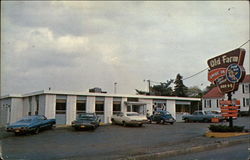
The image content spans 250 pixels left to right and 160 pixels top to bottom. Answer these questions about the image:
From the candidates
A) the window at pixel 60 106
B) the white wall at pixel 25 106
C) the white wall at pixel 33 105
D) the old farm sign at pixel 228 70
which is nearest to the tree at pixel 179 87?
the white wall at pixel 25 106

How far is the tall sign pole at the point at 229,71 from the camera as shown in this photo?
659 inches

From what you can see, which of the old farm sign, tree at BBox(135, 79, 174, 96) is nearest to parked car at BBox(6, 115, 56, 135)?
the old farm sign

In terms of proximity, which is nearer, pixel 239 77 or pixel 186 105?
pixel 239 77

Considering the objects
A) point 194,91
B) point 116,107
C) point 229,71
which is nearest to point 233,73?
point 229,71

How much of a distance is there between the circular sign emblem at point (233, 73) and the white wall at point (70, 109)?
16678 millimetres

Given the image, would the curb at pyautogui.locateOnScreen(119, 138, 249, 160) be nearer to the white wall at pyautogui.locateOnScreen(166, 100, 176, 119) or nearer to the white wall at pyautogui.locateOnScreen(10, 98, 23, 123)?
the white wall at pyautogui.locateOnScreen(166, 100, 176, 119)

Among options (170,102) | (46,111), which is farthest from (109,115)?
(170,102)

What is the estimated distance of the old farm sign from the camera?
16750 mm

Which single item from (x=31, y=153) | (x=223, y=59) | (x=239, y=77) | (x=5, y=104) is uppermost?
(x=223, y=59)

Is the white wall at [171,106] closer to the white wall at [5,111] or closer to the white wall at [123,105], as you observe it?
the white wall at [123,105]

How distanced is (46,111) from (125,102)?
31.9ft

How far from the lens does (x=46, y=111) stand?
82.9 feet

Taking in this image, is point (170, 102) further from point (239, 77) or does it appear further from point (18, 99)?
point (18, 99)

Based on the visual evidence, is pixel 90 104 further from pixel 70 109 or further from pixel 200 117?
pixel 200 117
